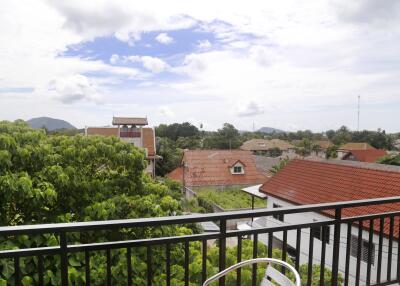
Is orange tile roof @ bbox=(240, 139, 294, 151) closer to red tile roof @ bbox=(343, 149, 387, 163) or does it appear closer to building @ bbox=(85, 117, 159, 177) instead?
red tile roof @ bbox=(343, 149, 387, 163)

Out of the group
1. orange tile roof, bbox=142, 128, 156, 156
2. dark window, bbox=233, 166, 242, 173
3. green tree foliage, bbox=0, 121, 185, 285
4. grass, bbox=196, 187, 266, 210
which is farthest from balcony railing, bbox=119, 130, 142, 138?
green tree foliage, bbox=0, 121, 185, 285

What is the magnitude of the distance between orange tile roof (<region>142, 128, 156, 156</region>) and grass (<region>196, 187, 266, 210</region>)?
Answer: 15.5ft

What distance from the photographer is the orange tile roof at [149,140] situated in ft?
77.0

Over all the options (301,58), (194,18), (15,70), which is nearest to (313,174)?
(301,58)

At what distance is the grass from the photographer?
1830 cm

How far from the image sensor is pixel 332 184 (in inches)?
512

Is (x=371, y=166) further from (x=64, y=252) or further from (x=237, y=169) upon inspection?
(x=64, y=252)

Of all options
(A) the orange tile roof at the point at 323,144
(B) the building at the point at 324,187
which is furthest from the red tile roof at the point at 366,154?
(B) the building at the point at 324,187

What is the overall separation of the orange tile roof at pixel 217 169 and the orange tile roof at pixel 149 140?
2.45 meters

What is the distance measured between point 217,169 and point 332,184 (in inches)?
437

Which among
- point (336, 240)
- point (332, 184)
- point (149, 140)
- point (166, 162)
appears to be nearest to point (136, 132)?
point (149, 140)

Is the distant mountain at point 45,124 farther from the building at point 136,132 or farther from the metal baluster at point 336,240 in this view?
the metal baluster at point 336,240

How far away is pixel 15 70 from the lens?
9.05 meters

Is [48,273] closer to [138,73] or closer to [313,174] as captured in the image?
[313,174]
